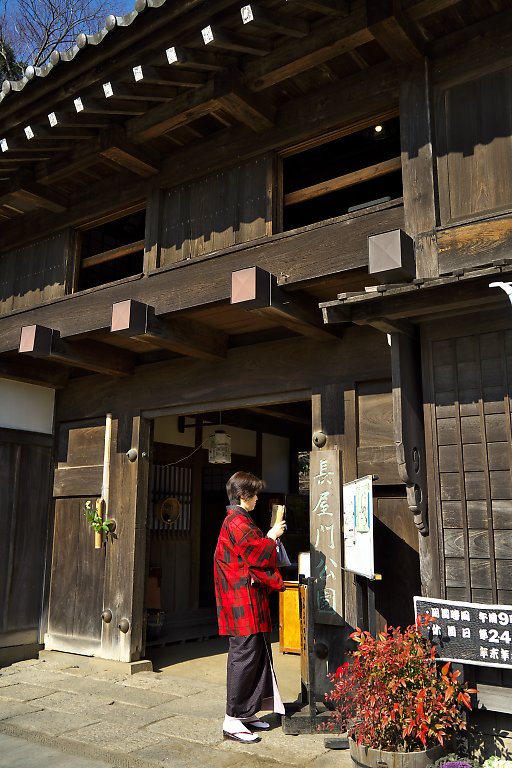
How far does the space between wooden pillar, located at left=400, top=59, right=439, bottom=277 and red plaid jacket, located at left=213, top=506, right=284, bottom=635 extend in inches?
105

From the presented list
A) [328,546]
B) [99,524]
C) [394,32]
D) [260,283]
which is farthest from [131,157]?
[328,546]

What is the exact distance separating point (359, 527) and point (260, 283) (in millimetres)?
2421

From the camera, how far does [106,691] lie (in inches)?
282

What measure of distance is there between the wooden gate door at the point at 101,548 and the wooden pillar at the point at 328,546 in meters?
2.73

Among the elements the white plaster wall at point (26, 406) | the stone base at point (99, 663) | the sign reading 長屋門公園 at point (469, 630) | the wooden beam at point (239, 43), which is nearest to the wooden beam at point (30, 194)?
the white plaster wall at point (26, 406)

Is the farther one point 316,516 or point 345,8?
point 316,516

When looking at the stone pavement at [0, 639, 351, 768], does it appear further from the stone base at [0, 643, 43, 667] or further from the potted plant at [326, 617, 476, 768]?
the potted plant at [326, 617, 476, 768]

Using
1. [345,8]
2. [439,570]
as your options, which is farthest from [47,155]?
[439,570]

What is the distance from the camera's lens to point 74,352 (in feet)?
27.1

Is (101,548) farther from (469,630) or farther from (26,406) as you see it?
(469,630)

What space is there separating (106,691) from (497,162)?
6605 mm

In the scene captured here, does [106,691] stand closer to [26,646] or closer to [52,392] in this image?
[26,646]

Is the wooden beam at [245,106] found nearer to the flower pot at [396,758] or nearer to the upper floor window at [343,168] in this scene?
the upper floor window at [343,168]

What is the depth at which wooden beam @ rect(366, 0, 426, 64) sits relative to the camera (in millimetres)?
5520
